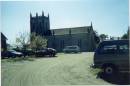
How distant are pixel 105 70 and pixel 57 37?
200 ft

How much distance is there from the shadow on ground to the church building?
51.8m

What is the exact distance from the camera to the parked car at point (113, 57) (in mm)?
12812

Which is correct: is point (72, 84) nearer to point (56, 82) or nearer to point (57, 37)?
point (56, 82)

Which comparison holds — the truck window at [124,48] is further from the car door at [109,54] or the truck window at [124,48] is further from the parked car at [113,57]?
the car door at [109,54]

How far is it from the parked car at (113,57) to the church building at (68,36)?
5130 cm

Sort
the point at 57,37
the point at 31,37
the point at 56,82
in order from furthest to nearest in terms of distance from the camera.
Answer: the point at 57,37 → the point at 31,37 → the point at 56,82

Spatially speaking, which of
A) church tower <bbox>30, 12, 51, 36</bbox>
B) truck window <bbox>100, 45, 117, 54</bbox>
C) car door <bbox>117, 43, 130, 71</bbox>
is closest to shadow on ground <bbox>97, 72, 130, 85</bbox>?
car door <bbox>117, 43, 130, 71</bbox>

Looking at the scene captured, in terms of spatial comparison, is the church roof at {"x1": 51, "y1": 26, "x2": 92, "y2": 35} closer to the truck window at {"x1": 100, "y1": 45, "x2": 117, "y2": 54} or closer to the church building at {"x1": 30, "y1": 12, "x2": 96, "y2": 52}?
the church building at {"x1": 30, "y1": 12, "x2": 96, "y2": 52}

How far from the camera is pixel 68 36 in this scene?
72.7 meters

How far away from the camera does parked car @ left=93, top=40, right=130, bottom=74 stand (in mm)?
12812

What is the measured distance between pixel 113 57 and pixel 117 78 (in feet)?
4.25

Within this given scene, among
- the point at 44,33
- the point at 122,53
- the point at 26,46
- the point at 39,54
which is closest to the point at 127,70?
the point at 122,53

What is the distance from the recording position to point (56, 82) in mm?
11523

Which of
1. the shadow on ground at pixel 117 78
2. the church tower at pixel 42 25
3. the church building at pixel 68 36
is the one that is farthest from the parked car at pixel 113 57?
the church tower at pixel 42 25
